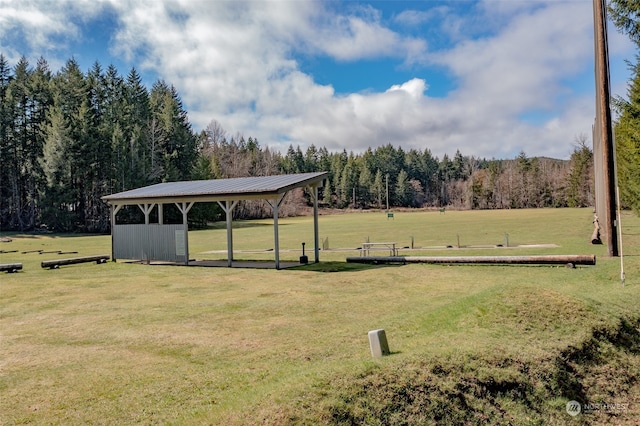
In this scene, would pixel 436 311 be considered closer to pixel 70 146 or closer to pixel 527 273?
pixel 527 273

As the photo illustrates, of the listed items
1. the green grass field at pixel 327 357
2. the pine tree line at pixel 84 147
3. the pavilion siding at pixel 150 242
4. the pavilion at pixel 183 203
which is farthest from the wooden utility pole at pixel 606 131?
the pine tree line at pixel 84 147

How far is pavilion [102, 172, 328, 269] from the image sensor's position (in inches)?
711

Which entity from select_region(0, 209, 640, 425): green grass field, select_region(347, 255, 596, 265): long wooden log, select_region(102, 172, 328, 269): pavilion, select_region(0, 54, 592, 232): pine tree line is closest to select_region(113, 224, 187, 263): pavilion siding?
select_region(102, 172, 328, 269): pavilion

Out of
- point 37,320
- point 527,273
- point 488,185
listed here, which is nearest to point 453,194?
point 488,185

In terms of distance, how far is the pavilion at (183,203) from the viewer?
1805cm

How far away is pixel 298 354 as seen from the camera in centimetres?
671

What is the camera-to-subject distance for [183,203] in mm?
19922

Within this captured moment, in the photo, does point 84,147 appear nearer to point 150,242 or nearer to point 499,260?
point 150,242

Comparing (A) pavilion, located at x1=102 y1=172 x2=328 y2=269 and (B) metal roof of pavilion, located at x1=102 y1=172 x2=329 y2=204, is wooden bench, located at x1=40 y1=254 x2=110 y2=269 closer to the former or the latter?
(A) pavilion, located at x1=102 y1=172 x2=328 y2=269

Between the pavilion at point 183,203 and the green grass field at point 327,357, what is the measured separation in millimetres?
6504

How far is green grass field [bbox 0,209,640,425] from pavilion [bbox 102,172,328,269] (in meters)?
6.50

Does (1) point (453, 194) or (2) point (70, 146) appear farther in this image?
(1) point (453, 194)

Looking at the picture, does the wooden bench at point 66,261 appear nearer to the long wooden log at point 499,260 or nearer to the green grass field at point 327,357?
the green grass field at point 327,357

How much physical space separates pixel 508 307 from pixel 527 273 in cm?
777
